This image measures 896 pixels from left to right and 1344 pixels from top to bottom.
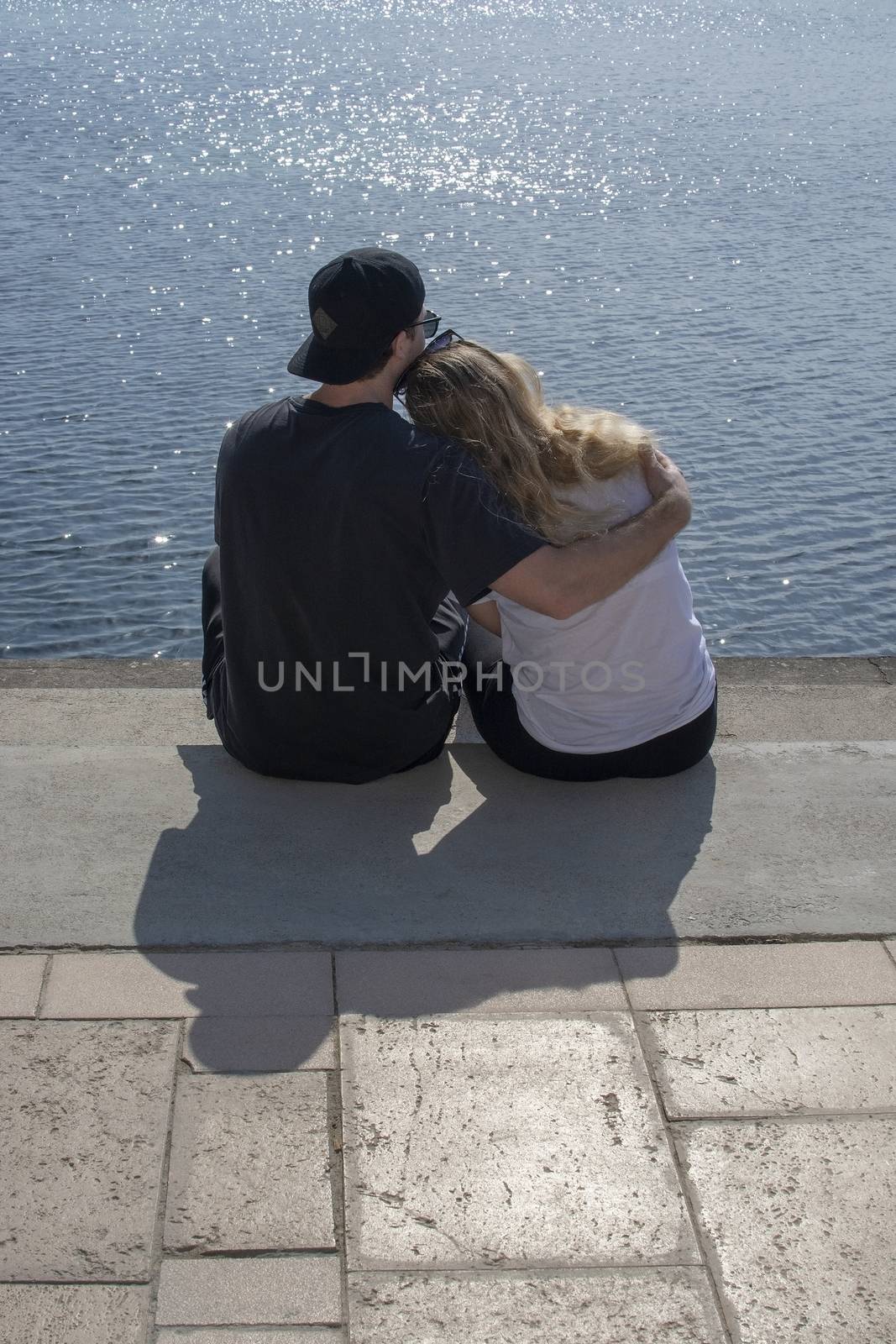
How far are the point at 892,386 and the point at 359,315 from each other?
27.5ft

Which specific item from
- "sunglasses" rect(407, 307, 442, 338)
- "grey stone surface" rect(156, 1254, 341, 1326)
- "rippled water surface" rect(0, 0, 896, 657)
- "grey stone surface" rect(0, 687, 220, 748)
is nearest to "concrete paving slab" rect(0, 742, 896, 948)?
"grey stone surface" rect(0, 687, 220, 748)

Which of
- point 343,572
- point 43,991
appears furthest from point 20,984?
point 343,572

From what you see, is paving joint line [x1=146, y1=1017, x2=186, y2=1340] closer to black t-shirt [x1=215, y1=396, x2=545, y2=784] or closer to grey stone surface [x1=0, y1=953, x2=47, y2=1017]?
grey stone surface [x1=0, y1=953, x2=47, y2=1017]

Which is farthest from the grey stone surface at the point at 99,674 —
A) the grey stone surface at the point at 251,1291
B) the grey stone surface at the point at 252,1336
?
the grey stone surface at the point at 252,1336

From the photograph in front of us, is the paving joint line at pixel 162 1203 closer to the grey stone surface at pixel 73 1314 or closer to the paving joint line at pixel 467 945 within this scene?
the grey stone surface at pixel 73 1314

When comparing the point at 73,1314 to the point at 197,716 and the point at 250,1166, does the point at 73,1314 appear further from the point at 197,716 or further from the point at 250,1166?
the point at 197,716

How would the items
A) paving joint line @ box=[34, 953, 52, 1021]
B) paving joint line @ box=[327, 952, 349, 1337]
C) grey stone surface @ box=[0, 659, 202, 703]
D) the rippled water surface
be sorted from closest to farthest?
1. paving joint line @ box=[327, 952, 349, 1337]
2. paving joint line @ box=[34, 953, 52, 1021]
3. grey stone surface @ box=[0, 659, 202, 703]
4. the rippled water surface

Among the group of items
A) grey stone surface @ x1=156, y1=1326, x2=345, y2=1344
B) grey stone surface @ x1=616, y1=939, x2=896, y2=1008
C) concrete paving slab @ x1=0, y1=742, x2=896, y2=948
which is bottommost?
concrete paving slab @ x1=0, y1=742, x2=896, y2=948

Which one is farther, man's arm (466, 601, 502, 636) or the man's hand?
man's arm (466, 601, 502, 636)

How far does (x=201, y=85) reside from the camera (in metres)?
24.3

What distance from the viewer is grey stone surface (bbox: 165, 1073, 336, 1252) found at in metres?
2.04

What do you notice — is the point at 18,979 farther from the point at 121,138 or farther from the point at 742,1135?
the point at 121,138

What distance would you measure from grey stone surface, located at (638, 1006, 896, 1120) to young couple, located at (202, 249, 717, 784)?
0.90 metres

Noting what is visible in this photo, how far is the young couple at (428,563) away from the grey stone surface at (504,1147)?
→ 36.4 inches
